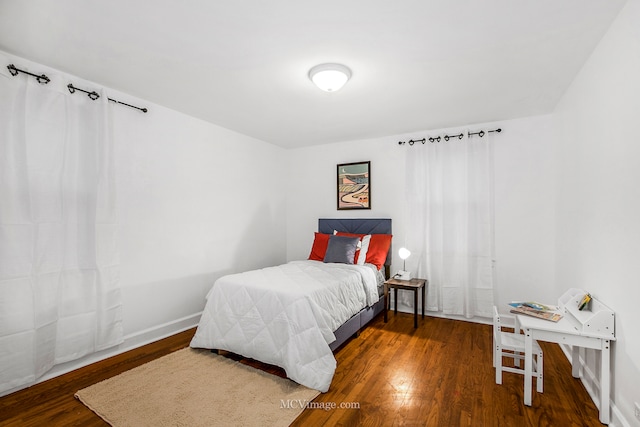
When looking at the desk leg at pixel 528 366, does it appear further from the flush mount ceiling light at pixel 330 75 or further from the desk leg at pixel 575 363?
the flush mount ceiling light at pixel 330 75

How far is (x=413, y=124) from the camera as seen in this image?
386 centimetres

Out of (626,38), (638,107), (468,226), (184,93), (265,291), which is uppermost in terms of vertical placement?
(184,93)

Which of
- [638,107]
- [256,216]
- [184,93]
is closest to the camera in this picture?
[638,107]

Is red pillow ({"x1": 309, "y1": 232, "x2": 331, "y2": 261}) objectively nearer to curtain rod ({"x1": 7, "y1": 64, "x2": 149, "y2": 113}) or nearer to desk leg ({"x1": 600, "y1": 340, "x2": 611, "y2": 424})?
curtain rod ({"x1": 7, "y1": 64, "x2": 149, "y2": 113})

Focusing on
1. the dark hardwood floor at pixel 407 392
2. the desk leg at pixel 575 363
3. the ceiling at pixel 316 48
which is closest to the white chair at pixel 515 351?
the dark hardwood floor at pixel 407 392

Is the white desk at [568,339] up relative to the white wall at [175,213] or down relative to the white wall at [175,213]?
down

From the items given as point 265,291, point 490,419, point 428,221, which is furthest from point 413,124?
point 490,419

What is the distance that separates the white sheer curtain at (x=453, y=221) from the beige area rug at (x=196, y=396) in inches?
96.8

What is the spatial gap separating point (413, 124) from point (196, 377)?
361 cm

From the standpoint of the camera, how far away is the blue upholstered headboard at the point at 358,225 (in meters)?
4.34

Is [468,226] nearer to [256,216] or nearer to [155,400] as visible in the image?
[256,216]

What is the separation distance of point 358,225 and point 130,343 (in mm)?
3119

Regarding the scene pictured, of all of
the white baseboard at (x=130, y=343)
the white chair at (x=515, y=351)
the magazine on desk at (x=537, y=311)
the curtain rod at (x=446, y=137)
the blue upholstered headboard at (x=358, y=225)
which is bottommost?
the white baseboard at (x=130, y=343)

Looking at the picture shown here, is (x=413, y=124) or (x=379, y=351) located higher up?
(x=413, y=124)
